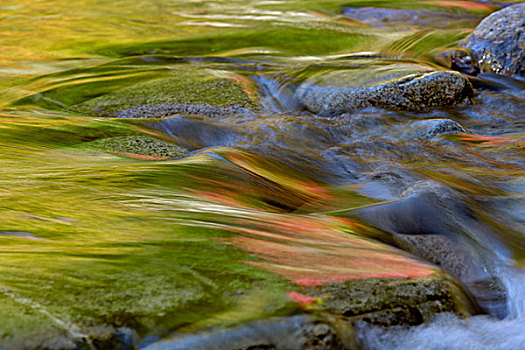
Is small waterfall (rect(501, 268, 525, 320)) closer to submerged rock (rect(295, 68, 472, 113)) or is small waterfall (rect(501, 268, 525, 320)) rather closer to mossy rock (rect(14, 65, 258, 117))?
submerged rock (rect(295, 68, 472, 113))

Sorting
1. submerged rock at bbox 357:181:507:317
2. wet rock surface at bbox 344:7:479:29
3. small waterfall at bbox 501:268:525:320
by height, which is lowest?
small waterfall at bbox 501:268:525:320

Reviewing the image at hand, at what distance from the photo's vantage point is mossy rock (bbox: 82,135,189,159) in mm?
5297

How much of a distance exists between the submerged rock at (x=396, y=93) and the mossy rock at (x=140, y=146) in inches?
130

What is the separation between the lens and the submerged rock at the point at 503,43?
1005 cm

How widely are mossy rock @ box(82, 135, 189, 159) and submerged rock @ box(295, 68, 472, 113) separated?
10.8 feet

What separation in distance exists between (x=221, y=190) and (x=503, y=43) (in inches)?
343

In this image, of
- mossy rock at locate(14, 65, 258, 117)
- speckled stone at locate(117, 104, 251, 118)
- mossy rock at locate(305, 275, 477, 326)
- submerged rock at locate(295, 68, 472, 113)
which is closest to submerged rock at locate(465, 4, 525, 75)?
submerged rock at locate(295, 68, 472, 113)

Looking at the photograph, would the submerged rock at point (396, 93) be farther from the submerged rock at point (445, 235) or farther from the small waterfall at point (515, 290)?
the small waterfall at point (515, 290)

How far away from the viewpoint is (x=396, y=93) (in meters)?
8.12

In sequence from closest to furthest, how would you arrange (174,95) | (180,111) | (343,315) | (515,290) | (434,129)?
(343,315)
(515,290)
(434,129)
(180,111)
(174,95)

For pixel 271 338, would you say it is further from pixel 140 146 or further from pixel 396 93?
pixel 396 93

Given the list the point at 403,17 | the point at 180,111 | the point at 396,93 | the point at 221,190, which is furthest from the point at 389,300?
the point at 403,17

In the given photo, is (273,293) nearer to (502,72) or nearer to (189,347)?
(189,347)

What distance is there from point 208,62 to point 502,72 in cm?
582
